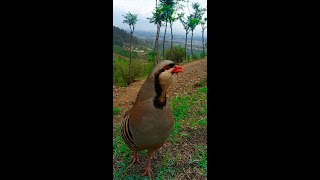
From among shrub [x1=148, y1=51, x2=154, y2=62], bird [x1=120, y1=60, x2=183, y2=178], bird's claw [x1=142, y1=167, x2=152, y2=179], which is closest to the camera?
bird [x1=120, y1=60, x2=183, y2=178]

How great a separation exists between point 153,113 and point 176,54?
0.34m

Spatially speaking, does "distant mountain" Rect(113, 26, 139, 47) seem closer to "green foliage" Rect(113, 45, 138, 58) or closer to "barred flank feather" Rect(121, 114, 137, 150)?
"green foliage" Rect(113, 45, 138, 58)

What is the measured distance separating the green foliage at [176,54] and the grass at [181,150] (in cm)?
17

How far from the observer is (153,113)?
4.67ft

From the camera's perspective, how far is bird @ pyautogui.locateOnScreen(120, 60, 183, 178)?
1.40 meters

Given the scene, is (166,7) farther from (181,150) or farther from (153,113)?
(181,150)

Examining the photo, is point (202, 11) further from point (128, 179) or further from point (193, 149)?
point (128, 179)

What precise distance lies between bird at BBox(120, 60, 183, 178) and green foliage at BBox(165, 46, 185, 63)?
0.67 feet

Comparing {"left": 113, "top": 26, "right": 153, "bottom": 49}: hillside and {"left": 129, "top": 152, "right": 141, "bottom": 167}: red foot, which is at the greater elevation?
{"left": 113, "top": 26, "right": 153, "bottom": 49}: hillside

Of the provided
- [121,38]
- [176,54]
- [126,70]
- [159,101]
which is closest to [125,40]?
[121,38]

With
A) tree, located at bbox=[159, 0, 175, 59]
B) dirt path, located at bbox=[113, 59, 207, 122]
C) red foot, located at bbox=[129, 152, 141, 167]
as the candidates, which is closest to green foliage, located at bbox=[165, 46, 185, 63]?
dirt path, located at bbox=[113, 59, 207, 122]
